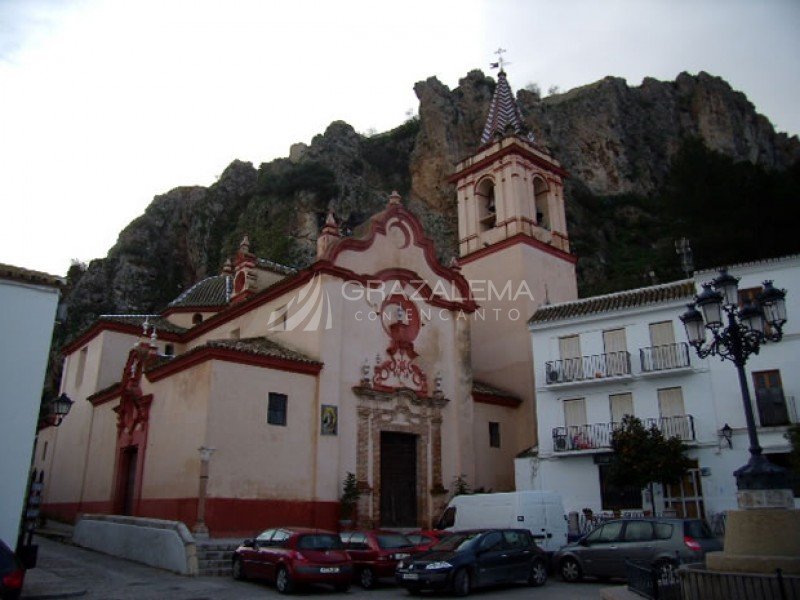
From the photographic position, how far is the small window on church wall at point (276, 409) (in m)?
21.0

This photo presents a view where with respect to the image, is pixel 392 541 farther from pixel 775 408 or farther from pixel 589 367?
pixel 775 408

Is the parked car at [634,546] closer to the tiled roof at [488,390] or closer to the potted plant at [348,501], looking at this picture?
the potted plant at [348,501]

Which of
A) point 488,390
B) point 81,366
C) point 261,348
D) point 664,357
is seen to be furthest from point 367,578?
point 81,366

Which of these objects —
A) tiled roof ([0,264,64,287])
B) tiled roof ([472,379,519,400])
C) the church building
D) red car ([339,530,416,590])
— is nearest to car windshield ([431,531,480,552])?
red car ([339,530,416,590])

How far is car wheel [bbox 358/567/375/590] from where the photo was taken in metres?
15.4

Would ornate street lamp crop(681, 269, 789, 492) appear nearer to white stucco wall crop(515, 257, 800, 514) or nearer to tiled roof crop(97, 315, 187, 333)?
white stucco wall crop(515, 257, 800, 514)

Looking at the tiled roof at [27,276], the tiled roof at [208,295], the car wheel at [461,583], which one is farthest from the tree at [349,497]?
the tiled roof at [208,295]

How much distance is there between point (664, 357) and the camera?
944 inches

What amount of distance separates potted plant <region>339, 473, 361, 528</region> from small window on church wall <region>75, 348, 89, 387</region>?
17805mm

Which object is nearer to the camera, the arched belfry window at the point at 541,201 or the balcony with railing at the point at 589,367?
the balcony with railing at the point at 589,367

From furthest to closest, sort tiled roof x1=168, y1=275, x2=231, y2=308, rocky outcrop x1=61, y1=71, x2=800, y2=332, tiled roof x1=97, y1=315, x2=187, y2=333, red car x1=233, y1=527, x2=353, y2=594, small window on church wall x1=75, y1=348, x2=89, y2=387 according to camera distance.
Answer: rocky outcrop x1=61, y1=71, x2=800, y2=332 < tiled roof x1=168, y1=275, x2=231, y2=308 < small window on church wall x1=75, y1=348, x2=89, y2=387 < tiled roof x1=97, y1=315, x2=187, y2=333 < red car x1=233, y1=527, x2=353, y2=594

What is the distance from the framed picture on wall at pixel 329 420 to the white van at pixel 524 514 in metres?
5.14

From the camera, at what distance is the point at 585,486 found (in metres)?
24.7

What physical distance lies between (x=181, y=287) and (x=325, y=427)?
46.7 m
